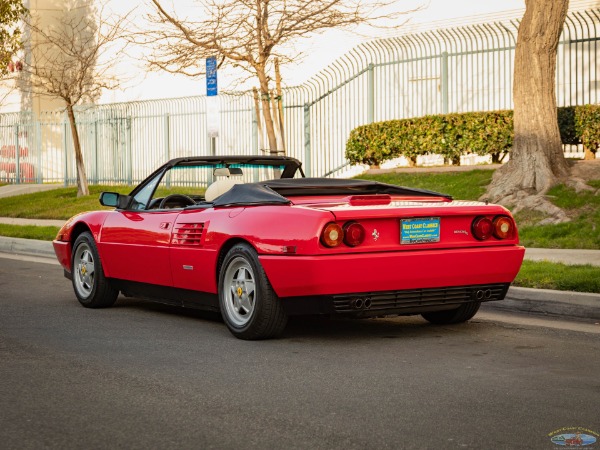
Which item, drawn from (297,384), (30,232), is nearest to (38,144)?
(30,232)

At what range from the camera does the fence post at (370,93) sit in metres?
22.8

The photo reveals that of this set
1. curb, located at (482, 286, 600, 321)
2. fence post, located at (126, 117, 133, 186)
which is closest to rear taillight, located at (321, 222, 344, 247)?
curb, located at (482, 286, 600, 321)

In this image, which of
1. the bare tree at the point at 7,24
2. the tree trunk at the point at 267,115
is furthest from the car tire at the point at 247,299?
the bare tree at the point at 7,24

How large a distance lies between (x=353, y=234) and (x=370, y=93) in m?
16.0

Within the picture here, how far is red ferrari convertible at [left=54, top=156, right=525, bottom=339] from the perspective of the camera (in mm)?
7250

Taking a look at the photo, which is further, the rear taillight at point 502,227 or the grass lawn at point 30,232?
the grass lawn at point 30,232

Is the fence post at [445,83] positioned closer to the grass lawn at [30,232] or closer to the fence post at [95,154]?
the grass lawn at [30,232]

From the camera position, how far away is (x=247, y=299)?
772 centimetres

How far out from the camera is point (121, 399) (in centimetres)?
584

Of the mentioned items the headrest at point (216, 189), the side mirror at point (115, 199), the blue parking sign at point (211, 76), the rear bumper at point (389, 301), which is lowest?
the rear bumper at point (389, 301)

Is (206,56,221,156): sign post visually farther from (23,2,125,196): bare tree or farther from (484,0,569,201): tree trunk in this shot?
(23,2,125,196): bare tree

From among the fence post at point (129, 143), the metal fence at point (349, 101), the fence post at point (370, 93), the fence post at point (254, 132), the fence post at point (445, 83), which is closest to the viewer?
the fence post at point (445, 83)

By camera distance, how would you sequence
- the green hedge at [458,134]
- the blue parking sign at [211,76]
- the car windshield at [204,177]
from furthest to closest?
the green hedge at [458,134], the blue parking sign at [211,76], the car windshield at [204,177]

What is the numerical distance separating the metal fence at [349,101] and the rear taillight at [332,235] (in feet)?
41.4
